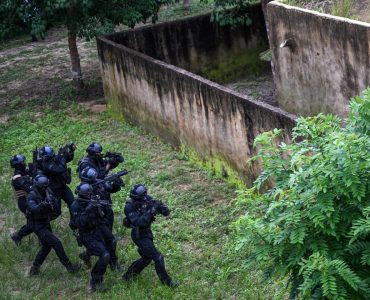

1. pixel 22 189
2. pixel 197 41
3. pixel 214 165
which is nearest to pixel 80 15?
pixel 197 41

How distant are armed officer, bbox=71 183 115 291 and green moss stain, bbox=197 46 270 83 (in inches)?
301

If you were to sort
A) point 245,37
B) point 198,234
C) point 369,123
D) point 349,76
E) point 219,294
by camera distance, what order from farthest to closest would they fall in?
point 245,37, point 349,76, point 198,234, point 219,294, point 369,123

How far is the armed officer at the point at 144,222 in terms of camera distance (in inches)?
322

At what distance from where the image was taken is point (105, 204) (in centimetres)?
858

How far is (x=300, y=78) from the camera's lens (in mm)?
12203

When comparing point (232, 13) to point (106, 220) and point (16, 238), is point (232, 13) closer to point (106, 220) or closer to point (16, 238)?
point (16, 238)

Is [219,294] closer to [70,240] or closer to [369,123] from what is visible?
[70,240]

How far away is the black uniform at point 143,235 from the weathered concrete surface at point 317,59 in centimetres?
395

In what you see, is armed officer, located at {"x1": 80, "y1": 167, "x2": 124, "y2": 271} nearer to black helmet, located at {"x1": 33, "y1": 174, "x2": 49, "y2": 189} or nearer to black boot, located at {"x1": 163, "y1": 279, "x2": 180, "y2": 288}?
black helmet, located at {"x1": 33, "y1": 174, "x2": 49, "y2": 189}

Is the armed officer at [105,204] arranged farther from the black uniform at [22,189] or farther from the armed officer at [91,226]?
the black uniform at [22,189]

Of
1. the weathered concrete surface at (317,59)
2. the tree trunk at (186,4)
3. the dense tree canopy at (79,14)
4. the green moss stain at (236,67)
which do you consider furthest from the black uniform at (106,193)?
the tree trunk at (186,4)

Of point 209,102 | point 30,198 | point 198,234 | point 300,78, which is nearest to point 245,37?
point 300,78

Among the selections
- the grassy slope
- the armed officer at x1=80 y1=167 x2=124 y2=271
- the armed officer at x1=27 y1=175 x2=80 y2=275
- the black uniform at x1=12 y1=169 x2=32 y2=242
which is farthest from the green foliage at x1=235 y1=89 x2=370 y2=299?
the black uniform at x1=12 y1=169 x2=32 y2=242

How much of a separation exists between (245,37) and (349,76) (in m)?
5.55
